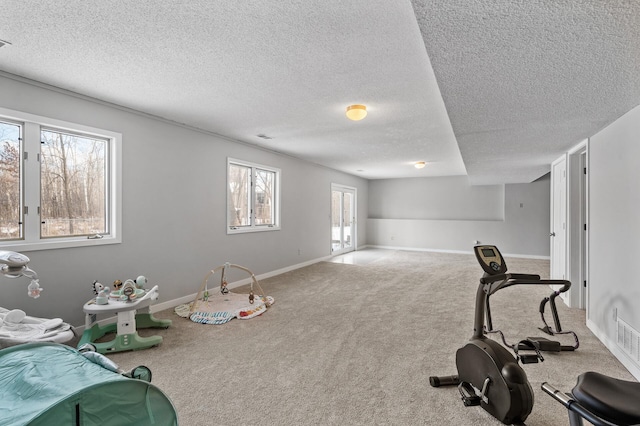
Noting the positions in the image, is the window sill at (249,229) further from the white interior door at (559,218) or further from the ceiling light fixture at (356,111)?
the white interior door at (559,218)

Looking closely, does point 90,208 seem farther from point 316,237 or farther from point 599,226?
point 599,226

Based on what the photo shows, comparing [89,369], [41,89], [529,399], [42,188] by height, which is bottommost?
[529,399]

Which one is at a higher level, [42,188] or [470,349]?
[42,188]

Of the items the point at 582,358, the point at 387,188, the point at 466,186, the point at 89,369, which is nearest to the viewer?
the point at 89,369

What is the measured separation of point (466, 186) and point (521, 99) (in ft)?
25.3

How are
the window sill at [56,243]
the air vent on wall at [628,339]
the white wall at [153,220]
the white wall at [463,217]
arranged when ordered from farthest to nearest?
1. the white wall at [463,217]
2. the white wall at [153,220]
3. the window sill at [56,243]
4. the air vent on wall at [628,339]

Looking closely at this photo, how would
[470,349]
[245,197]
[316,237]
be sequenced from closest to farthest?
[470,349] → [245,197] → [316,237]

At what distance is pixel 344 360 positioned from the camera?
262cm

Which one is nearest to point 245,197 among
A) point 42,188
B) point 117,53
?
point 42,188

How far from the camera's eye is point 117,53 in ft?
7.50

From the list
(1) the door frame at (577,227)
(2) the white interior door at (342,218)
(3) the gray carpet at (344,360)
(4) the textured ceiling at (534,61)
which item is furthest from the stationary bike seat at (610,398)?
(2) the white interior door at (342,218)

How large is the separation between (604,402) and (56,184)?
4235 millimetres

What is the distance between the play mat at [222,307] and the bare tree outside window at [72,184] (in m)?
1.28

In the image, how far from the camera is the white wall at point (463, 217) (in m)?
8.48
